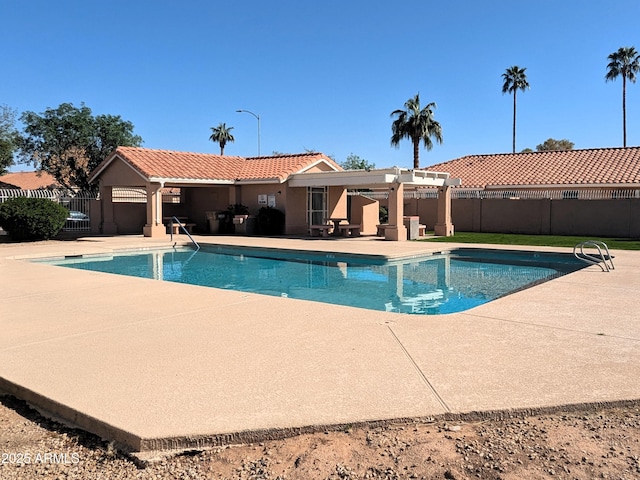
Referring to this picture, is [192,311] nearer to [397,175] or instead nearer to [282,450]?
[282,450]

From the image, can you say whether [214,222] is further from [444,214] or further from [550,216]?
[550,216]

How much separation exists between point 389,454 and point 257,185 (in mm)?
25361

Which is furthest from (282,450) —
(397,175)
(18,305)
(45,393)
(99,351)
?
(397,175)

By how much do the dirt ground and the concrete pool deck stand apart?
0.14m

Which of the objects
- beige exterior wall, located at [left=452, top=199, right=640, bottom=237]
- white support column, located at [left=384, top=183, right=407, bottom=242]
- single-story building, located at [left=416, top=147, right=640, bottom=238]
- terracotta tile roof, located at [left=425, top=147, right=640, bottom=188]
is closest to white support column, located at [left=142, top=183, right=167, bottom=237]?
white support column, located at [left=384, top=183, right=407, bottom=242]

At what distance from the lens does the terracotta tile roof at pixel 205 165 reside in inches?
1033

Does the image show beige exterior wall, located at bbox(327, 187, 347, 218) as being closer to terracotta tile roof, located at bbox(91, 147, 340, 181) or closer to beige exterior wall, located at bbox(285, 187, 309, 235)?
beige exterior wall, located at bbox(285, 187, 309, 235)

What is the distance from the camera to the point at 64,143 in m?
38.2

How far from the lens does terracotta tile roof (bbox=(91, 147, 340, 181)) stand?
26.2 m

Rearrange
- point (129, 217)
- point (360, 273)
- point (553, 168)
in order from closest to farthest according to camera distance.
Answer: point (360, 273)
point (129, 217)
point (553, 168)

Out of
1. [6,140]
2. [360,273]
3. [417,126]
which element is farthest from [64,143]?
[360,273]

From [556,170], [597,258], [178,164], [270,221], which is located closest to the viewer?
[597,258]

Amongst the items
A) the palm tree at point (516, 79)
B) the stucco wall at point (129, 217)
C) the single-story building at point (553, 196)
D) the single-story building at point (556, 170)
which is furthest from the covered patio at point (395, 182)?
the palm tree at point (516, 79)

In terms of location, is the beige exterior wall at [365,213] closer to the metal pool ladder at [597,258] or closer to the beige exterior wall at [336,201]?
the beige exterior wall at [336,201]
